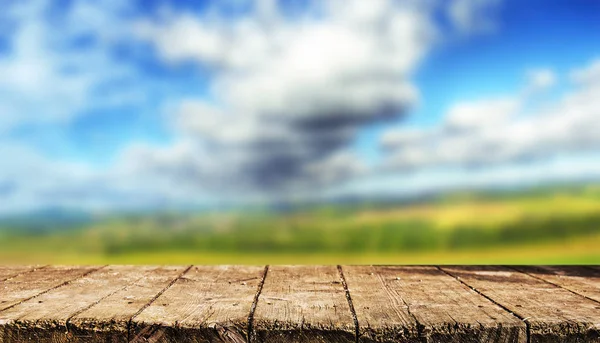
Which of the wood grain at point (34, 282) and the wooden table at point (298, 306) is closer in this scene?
the wooden table at point (298, 306)

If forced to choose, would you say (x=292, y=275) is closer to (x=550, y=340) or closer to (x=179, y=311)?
(x=179, y=311)

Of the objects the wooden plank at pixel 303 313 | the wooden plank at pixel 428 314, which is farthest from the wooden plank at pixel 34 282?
the wooden plank at pixel 428 314

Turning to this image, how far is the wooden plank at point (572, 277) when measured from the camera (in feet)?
7.80

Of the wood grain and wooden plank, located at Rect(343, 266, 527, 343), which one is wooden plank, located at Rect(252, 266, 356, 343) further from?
the wood grain

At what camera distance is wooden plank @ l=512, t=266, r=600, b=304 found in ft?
7.80

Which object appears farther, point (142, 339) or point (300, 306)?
point (300, 306)

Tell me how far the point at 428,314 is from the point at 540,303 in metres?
0.49

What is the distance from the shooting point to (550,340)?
1.77m

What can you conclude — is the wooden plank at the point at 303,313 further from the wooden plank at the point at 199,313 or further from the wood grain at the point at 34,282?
the wood grain at the point at 34,282

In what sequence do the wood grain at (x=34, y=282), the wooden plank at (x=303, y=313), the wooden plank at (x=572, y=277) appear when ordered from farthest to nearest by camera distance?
the wooden plank at (x=572, y=277) < the wood grain at (x=34, y=282) < the wooden plank at (x=303, y=313)

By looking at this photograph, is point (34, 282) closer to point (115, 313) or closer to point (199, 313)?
point (115, 313)

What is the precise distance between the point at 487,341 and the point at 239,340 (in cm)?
75

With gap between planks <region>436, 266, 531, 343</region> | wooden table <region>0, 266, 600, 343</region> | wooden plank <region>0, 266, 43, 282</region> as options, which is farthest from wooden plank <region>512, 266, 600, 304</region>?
wooden plank <region>0, 266, 43, 282</region>

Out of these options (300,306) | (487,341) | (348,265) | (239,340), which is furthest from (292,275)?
(487,341)
